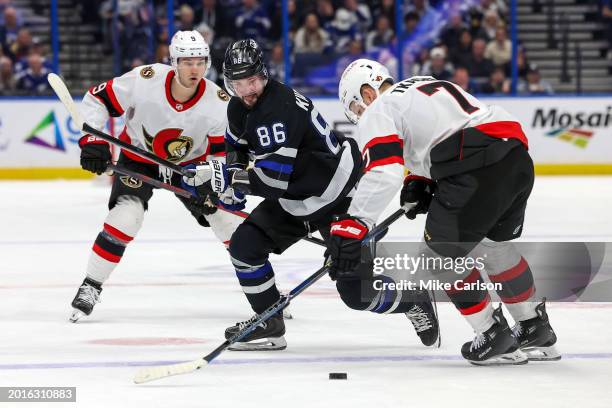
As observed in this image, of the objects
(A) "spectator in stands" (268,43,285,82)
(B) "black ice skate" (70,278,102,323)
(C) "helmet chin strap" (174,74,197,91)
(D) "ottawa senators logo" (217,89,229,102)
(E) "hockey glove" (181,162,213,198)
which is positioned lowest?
(A) "spectator in stands" (268,43,285,82)

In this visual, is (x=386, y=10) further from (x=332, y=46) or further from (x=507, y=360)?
(x=507, y=360)

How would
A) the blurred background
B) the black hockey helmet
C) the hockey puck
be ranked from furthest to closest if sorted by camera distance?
the blurred background
the black hockey helmet
the hockey puck

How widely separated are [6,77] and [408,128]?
8.13m

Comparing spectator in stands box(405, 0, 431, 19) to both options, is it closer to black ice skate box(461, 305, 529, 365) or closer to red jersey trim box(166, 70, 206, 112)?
A: red jersey trim box(166, 70, 206, 112)

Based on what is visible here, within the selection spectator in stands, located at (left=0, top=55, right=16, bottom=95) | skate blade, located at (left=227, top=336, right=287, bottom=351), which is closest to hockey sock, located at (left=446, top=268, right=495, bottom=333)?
skate blade, located at (left=227, top=336, right=287, bottom=351)

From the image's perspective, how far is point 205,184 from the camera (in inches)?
185

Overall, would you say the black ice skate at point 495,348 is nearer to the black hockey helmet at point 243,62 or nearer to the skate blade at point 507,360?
the skate blade at point 507,360

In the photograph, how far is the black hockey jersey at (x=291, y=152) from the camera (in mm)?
4047

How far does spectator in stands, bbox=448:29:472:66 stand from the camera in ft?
37.4

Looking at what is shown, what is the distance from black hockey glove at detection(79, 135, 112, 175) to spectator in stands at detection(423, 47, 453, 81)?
6.78 meters

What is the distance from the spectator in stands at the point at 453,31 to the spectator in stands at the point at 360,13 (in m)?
0.70

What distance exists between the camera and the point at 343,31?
11.4 m

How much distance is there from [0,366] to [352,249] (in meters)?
1.21

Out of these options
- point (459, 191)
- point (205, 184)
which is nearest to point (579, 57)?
point (205, 184)
